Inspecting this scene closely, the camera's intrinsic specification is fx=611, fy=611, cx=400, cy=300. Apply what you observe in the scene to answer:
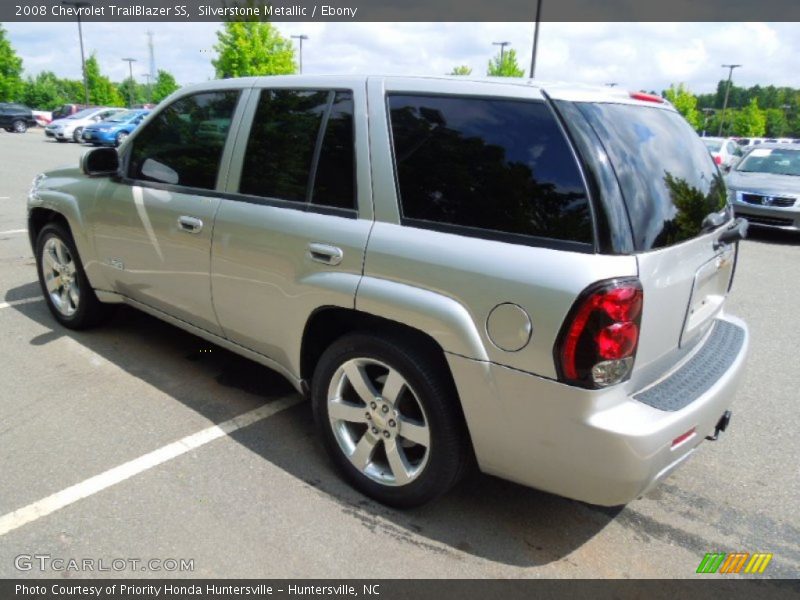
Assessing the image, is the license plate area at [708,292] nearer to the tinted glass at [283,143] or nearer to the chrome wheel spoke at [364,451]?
the chrome wheel spoke at [364,451]

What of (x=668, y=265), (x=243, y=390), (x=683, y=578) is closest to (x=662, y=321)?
(x=668, y=265)

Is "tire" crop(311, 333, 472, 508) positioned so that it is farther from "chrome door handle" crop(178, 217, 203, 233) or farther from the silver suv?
"chrome door handle" crop(178, 217, 203, 233)

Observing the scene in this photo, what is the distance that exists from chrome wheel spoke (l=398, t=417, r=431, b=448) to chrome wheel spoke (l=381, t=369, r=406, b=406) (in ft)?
→ 0.33

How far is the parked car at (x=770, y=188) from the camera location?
387 inches

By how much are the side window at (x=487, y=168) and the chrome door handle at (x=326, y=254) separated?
367 mm

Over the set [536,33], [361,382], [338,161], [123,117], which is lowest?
[361,382]

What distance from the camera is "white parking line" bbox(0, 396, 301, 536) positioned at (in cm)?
265

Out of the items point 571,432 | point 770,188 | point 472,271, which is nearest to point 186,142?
point 472,271

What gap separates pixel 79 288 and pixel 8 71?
51.0 m

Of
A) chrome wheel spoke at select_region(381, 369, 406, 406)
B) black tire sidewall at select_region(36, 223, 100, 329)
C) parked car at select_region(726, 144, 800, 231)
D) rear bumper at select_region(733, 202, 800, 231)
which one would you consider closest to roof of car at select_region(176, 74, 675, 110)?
chrome wheel spoke at select_region(381, 369, 406, 406)

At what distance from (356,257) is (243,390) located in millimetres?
1661

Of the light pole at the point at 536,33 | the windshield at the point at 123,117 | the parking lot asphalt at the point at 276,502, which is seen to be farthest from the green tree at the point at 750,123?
the parking lot asphalt at the point at 276,502

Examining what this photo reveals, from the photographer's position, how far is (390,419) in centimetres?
270

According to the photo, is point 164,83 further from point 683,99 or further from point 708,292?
point 708,292
